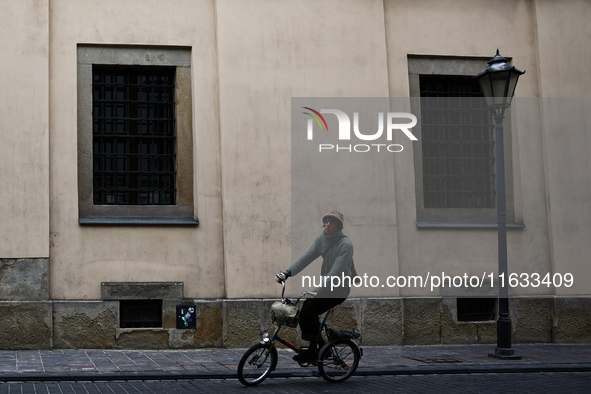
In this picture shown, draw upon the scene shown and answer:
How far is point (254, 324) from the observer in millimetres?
11406

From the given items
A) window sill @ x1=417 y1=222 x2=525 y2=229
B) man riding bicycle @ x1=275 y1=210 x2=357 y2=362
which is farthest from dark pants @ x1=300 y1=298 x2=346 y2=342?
window sill @ x1=417 y1=222 x2=525 y2=229

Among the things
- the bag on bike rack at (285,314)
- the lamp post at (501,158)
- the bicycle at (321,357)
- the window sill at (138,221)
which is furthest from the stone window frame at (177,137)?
the lamp post at (501,158)

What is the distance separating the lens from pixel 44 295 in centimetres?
1087

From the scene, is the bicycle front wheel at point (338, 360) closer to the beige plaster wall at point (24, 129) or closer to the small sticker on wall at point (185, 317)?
the small sticker on wall at point (185, 317)

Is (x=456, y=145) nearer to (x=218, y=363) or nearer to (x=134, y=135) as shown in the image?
(x=134, y=135)

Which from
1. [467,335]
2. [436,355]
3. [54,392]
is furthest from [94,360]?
[467,335]

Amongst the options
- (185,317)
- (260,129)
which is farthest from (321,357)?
(260,129)

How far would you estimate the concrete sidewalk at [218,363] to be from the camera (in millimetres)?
8750

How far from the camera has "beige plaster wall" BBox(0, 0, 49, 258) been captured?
10.9 meters

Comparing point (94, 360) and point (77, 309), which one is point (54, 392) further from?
point (77, 309)

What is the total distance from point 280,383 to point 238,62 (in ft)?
17.9

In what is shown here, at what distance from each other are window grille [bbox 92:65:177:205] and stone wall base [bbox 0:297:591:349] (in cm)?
187

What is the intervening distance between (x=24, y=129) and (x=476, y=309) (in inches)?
309

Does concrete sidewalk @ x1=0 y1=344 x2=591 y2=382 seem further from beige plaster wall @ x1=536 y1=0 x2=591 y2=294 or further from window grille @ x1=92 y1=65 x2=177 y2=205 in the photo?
window grille @ x1=92 y1=65 x2=177 y2=205
